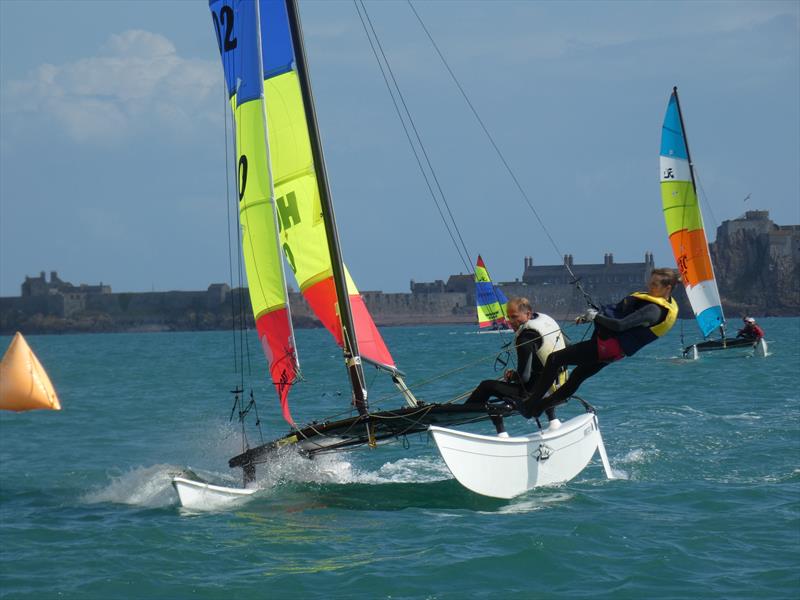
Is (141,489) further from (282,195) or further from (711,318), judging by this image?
(711,318)

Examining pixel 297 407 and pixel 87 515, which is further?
pixel 297 407

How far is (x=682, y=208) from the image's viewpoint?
26.4 metres

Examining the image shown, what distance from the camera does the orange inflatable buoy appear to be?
4516 mm

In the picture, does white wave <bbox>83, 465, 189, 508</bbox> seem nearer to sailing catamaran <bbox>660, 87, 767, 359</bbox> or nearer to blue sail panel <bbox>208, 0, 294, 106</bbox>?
blue sail panel <bbox>208, 0, 294, 106</bbox>

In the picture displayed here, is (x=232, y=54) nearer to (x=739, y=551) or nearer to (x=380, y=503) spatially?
(x=380, y=503)

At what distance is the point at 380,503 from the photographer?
9656 millimetres

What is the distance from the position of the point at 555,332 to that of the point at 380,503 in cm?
205

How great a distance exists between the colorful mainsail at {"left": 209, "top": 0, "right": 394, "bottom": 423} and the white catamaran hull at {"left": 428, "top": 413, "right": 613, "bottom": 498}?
1.40 meters

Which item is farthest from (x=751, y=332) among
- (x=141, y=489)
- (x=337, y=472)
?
(x=141, y=489)

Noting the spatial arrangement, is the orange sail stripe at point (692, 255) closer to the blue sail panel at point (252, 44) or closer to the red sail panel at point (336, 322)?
the red sail panel at point (336, 322)

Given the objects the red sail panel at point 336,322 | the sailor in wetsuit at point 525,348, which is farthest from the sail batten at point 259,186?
the sailor in wetsuit at point 525,348

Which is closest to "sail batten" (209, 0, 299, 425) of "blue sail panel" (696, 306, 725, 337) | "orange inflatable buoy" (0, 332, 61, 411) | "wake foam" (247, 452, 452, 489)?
"wake foam" (247, 452, 452, 489)

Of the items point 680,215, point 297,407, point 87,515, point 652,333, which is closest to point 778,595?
point 652,333

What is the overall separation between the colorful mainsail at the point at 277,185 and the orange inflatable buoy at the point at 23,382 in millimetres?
5421
